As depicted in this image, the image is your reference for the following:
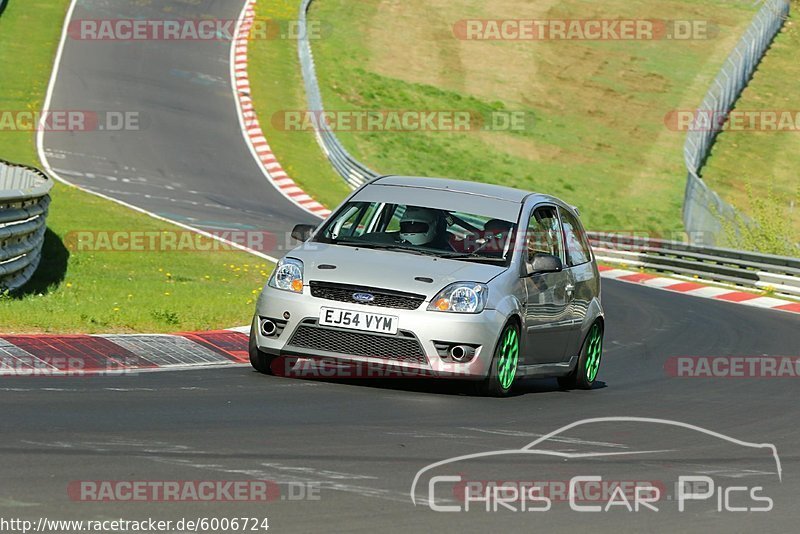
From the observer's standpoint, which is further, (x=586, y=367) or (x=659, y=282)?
(x=659, y=282)

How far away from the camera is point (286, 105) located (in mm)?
42250

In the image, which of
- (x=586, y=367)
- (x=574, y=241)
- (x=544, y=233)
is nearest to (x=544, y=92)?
(x=574, y=241)

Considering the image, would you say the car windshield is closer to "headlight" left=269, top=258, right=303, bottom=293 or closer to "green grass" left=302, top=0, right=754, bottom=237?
"headlight" left=269, top=258, right=303, bottom=293

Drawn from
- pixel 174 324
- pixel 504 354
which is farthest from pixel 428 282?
pixel 174 324

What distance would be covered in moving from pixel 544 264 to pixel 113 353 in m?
3.43

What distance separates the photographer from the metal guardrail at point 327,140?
35906mm

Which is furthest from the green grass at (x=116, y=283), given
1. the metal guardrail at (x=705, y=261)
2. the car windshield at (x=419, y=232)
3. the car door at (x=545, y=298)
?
the metal guardrail at (x=705, y=261)

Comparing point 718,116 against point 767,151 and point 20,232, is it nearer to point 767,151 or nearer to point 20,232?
point 767,151

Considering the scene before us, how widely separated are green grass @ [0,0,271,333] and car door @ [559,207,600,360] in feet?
11.7

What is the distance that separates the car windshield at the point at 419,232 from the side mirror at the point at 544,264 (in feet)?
0.76

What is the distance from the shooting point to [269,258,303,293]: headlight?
10.5m

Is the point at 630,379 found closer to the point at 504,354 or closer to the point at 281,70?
the point at 504,354

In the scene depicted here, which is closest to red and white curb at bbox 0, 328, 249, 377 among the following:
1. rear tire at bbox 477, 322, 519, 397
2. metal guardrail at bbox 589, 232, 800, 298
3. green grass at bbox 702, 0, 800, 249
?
rear tire at bbox 477, 322, 519, 397

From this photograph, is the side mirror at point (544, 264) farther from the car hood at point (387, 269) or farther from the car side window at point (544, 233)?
the car hood at point (387, 269)
